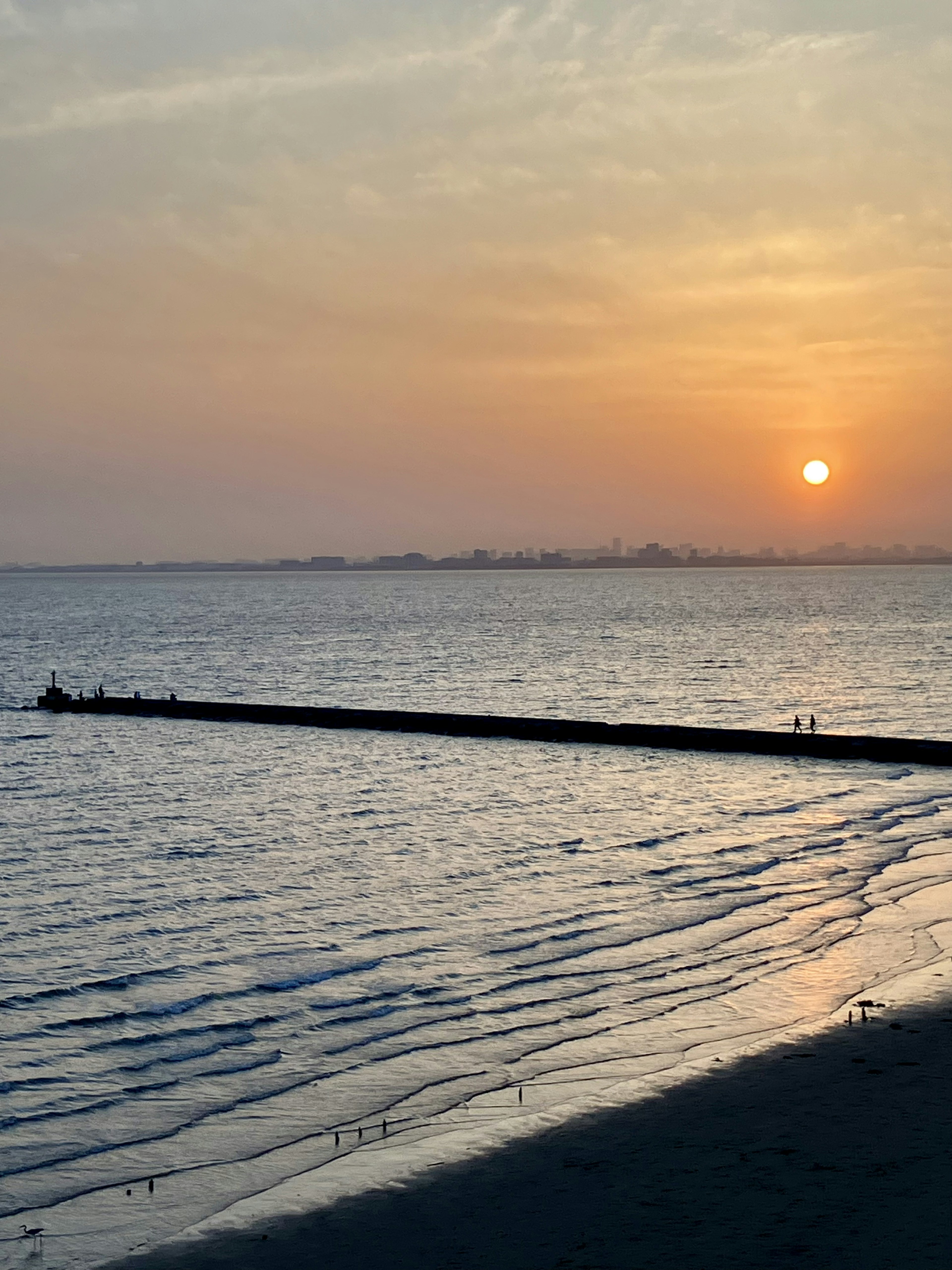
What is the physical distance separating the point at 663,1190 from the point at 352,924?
11.2 meters

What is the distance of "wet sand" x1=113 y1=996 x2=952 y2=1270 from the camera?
9.68m

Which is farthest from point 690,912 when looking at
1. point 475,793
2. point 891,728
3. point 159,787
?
point 891,728

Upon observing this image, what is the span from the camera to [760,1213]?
405 inches

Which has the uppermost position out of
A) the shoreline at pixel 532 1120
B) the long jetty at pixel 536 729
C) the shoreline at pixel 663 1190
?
the shoreline at pixel 663 1190

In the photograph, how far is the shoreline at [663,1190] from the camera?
9734 mm

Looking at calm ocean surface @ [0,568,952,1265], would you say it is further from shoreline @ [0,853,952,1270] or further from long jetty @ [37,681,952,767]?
long jetty @ [37,681,952,767]

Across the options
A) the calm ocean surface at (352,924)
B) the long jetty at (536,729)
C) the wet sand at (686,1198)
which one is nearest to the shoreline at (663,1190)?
the wet sand at (686,1198)

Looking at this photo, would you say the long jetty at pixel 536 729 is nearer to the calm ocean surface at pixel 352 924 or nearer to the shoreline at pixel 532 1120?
the calm ocean surface at pixel 352 924

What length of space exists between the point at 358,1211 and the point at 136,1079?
15.5 ft

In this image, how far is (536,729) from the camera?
5206 cm

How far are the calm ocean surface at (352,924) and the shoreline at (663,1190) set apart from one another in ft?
3.15

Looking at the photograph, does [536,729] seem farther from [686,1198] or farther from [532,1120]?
[686,1198]

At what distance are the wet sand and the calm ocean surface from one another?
1.39 m

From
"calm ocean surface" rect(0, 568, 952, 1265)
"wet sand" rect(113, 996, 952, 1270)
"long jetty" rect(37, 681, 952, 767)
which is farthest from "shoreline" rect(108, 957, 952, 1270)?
"long jetty" rect(37, 681, 952, 767)
